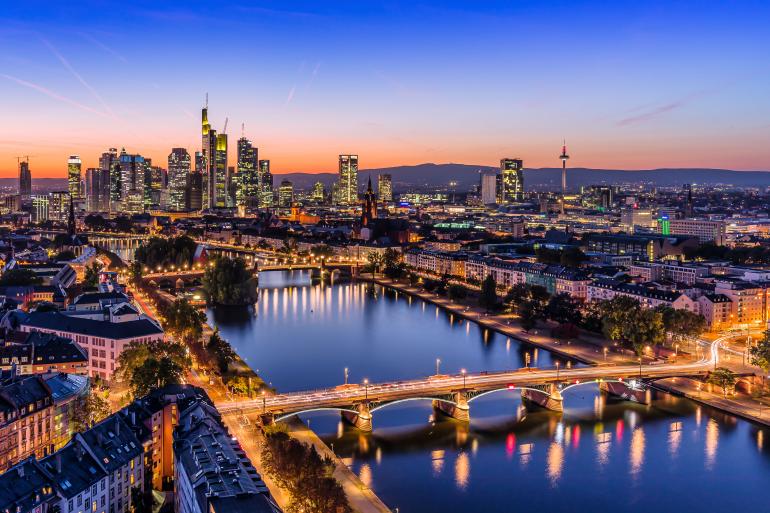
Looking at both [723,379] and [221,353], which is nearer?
[723,379]

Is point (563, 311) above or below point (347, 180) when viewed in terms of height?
below

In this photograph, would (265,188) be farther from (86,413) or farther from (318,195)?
(86,413)

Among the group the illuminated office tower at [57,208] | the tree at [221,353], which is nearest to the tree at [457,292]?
the tree at [221,353]

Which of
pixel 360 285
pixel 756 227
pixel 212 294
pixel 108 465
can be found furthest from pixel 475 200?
pixel 108 465

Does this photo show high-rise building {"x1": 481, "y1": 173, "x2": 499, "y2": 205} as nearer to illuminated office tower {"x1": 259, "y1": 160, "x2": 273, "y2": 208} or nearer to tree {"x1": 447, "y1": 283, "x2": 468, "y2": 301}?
illuminated office tower {"x1": 259, "y1": 160, "x2": 273, "y2": 208}

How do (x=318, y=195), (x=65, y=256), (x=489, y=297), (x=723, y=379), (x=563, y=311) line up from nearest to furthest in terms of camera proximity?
(x=723, y=379)
(x=563, y=311)
(x=489, y=297)
(x=65, y=256)
(x=318, y=195)

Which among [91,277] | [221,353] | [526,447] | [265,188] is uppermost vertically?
[265,188]

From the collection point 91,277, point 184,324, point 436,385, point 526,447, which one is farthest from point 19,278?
point 526,447

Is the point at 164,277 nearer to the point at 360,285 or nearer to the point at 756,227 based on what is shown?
the point at 360,285
